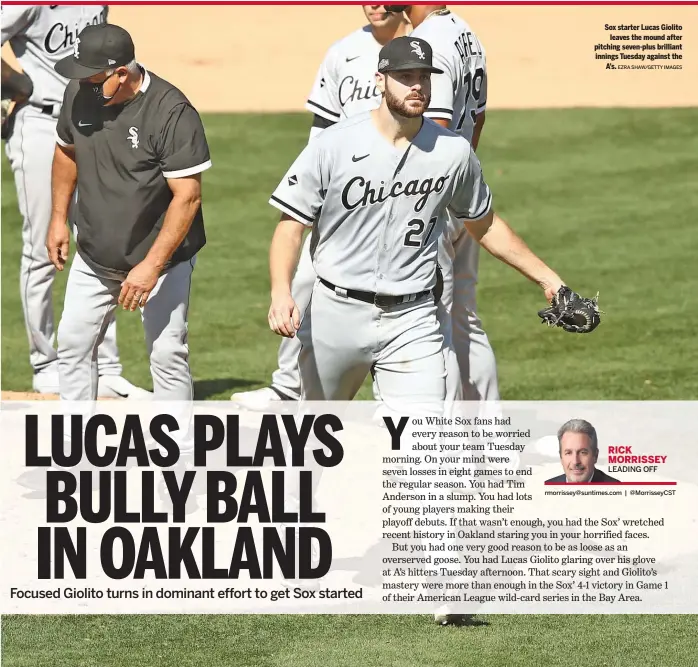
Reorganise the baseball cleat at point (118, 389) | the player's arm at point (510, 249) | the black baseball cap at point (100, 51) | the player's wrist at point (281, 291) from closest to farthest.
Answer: the player's wrist at point (281, 291), the player's arm at point (510, 249), the black baseball cap at point (100, 51), the baseball cleat at point (118, 389)

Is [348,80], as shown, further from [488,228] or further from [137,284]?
[488,228]

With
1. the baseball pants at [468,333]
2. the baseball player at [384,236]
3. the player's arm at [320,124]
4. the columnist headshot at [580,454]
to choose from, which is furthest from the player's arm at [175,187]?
the columnist headshot at [580,454]

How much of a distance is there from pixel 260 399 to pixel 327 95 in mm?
1742

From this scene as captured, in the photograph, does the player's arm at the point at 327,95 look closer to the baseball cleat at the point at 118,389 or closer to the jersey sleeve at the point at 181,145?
the jersey sleeve at the point at 181,145

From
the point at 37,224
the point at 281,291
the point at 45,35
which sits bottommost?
the point at 281,291

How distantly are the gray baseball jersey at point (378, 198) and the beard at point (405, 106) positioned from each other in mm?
139

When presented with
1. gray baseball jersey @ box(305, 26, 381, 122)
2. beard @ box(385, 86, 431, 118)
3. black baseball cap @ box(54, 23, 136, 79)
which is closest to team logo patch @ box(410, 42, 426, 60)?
beard @ box(385, 86, 431, 118)

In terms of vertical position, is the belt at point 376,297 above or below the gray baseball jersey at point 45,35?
below

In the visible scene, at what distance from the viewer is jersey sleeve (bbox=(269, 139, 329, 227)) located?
5402 mm

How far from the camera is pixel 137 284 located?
6.30 metres

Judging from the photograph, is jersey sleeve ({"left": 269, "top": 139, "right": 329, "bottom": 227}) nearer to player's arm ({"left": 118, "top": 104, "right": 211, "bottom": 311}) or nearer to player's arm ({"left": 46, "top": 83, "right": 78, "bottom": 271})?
player's arm ({"left": 118, "top": 104, "right": 211, "bottom": 311})

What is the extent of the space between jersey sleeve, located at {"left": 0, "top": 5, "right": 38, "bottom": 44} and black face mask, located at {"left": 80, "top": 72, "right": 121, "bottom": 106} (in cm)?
171

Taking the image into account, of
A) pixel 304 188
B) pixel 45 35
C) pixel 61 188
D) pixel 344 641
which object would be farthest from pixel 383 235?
pixel 45 35

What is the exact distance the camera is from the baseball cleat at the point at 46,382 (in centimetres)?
844
